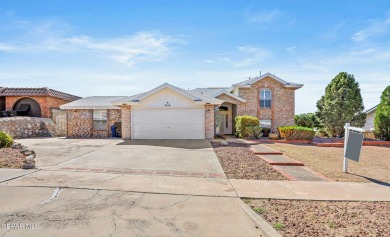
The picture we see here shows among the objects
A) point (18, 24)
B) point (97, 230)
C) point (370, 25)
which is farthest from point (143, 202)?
point (370, 25)

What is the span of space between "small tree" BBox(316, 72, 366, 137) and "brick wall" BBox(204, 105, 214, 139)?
11771 mm

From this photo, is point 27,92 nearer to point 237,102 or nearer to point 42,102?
point 42,102

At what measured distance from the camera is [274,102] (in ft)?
77.3

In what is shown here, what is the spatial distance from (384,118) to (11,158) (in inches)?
949

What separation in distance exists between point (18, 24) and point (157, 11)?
7.31 meters

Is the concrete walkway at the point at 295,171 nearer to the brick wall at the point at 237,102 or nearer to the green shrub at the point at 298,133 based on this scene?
the green shrub at the point at 298,133

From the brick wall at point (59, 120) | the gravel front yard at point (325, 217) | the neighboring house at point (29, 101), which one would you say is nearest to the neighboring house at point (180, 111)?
the brick wall at point (59, 120)

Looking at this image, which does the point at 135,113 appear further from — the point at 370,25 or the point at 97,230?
the point at 370,25

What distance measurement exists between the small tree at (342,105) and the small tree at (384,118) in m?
1.67

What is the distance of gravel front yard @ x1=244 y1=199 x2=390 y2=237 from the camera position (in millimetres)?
3754

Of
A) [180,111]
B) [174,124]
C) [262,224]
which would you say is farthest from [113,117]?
[262,224]

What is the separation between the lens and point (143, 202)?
4824 mm

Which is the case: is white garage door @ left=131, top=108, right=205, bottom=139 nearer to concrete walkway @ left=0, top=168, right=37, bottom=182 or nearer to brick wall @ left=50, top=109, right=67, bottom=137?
brick wall @ left=50, top=109, right=67, bottom=137

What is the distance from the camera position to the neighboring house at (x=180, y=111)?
1688 cm
